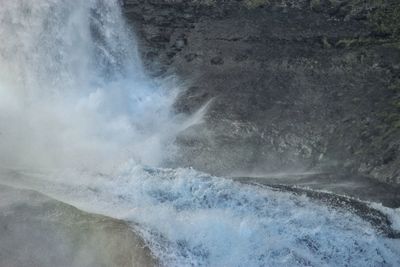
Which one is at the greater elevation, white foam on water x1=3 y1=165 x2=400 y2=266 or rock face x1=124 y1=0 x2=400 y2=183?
rock face x1=124 y1=0 x2=400 y2=183

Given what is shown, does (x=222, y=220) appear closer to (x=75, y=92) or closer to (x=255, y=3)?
(x=75, y=92)

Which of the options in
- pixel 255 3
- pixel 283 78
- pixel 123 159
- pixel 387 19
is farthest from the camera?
pixel 255 3

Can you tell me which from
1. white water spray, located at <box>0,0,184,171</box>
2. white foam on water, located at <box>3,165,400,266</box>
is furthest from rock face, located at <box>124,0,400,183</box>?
white foam on water, located at <box>3,165,400,266</box>

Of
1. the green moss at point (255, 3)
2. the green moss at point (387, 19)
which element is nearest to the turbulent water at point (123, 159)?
the green moss at point (255, 3)

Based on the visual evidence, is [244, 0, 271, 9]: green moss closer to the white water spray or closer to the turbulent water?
the turbulent water

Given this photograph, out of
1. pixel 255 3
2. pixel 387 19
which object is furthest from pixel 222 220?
pixel 255 3

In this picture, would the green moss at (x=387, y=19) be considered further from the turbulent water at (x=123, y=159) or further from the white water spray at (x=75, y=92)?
the white water spray at (x=75, y=92)
